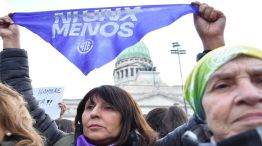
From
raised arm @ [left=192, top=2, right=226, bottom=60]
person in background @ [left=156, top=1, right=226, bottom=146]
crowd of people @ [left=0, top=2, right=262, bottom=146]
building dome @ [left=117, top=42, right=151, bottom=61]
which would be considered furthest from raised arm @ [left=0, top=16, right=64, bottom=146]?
building dome @ [left=117, top=42, right=151, bottom=61]

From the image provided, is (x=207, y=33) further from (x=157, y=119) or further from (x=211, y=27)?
(x=157, y=119)

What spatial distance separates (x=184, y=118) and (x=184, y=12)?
1.21 metres

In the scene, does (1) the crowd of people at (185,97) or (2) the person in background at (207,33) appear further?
(2) the person in background at (207,33)

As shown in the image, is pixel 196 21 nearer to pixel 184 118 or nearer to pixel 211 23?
pixel 211 23

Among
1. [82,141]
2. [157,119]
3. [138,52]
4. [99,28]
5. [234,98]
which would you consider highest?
[99,28]

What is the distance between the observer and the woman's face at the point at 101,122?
7.73ft

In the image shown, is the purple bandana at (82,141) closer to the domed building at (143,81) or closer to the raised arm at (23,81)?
the raised arm at (23,81)

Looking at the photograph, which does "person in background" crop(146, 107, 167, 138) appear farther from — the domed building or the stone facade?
the domed building

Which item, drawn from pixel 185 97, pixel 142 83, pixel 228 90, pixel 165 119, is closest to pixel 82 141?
pixel 185 97

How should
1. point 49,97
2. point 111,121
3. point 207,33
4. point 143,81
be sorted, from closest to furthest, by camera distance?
point 207,33 → point 111,121 → point 49,97 → point 143,81

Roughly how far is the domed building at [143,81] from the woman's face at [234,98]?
38.5 m

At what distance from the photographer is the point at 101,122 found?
7.81 feet

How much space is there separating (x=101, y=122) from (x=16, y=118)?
1.57 ft

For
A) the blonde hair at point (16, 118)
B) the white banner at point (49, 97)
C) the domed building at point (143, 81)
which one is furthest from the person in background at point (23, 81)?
the domed building at point (143, 81)
